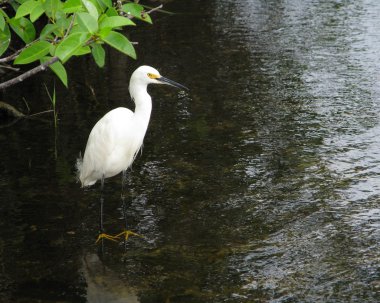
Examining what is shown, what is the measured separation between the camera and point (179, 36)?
11867 mm

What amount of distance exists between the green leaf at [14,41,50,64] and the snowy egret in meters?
1.87

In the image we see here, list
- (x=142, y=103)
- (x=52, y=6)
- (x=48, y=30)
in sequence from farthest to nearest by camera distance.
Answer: (x=142, y=103)
(x=48, y=30)
(x=52, y=6)

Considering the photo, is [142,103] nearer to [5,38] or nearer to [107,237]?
[107,237]

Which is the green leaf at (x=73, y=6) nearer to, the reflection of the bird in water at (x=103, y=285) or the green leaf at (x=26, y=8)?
the green leaf at (x=26, y=8)

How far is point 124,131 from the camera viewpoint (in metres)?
5.55

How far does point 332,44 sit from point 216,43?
1823mm

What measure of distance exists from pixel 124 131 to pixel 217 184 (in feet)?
4.18

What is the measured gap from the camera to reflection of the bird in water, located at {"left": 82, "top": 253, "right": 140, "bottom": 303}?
185 inches

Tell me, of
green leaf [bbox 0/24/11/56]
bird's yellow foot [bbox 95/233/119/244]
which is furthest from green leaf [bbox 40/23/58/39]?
bird's yellow foot [bbox 95/233/119/244]

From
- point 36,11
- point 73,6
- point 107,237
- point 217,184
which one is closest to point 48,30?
point 36,11

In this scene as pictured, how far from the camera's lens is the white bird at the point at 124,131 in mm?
5504

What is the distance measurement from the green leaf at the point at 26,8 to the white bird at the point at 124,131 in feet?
5.96

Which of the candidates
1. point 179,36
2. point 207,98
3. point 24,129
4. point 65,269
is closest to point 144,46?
point 179,36

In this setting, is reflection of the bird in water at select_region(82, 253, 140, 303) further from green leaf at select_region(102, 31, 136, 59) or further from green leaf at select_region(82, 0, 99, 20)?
green leaf at select_region(82, 0, 99, 20)
